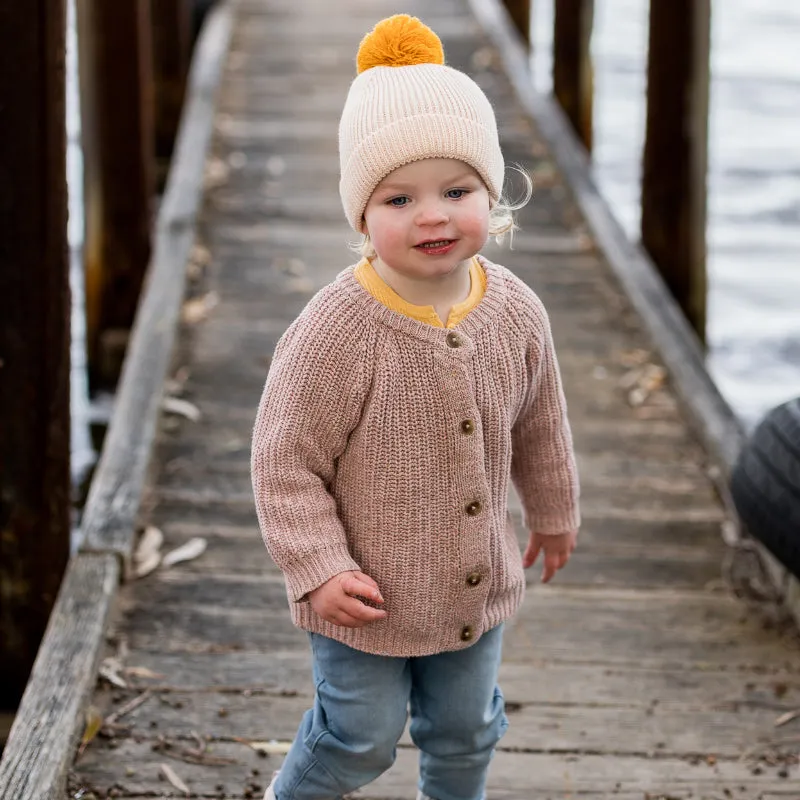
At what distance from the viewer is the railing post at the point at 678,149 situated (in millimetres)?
5918

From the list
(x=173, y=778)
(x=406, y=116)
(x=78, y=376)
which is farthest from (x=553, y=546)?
(x=78, y=376)

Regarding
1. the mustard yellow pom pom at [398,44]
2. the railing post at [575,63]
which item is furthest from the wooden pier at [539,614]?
the railing post at [575,63]

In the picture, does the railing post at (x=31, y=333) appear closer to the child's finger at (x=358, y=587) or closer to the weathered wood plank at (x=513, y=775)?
the weathered wood plank at (x=513, y=775)

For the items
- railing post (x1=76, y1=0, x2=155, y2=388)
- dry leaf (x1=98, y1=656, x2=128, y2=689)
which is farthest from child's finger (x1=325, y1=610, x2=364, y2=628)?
railing post (x1=76, y1=0, x2=155, y2=388)

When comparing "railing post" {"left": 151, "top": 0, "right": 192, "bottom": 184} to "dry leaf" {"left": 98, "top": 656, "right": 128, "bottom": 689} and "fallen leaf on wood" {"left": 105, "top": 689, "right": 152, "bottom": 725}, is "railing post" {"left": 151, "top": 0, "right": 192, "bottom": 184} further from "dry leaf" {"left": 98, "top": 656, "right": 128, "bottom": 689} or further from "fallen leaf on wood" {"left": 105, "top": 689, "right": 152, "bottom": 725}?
"fallen leaf on wood" {"left": 105, "top": 689, "right": 152, "bottom": 725}

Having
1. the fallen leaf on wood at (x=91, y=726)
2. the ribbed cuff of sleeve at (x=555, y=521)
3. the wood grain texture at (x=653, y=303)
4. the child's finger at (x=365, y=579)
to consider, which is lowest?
the wood grain texture at (x=653, y=303)

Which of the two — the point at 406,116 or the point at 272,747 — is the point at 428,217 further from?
the point at 272,747

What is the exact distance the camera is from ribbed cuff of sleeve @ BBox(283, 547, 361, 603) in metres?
2.18

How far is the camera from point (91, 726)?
3.03 m

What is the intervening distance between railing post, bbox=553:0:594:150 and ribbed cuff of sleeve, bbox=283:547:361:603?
279 inches

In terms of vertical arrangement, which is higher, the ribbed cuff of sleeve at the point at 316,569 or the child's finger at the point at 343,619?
the ribbed cuff of sleeve at the point at 316,569

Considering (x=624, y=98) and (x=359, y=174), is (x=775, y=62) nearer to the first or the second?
(x=624, y=98)

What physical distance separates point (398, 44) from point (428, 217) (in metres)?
0.28

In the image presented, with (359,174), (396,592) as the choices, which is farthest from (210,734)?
(359,174)
